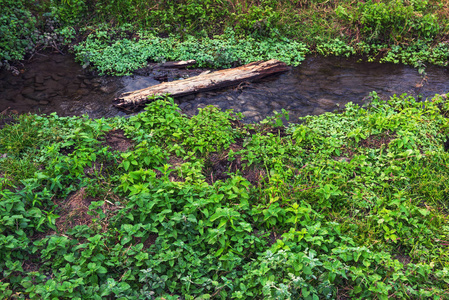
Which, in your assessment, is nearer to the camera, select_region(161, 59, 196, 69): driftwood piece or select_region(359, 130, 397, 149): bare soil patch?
select_region(359, 130, 397, 149): bare soil patch

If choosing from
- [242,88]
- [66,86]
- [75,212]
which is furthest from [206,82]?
[75,212]

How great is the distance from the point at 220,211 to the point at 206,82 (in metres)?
4.59

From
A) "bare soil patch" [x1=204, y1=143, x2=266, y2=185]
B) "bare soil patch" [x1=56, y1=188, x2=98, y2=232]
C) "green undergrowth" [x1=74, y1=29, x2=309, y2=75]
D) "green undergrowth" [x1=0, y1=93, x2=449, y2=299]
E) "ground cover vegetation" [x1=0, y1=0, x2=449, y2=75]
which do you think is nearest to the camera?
"green undergrowth" [x1=0, y1=93, x2=449, y2=299]

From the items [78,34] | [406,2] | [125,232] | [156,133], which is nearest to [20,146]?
[156,133]

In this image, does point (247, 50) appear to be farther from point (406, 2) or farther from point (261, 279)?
point (261, 279)

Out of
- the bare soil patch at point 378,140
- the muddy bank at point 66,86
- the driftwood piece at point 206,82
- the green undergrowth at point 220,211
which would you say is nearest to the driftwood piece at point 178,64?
the muddy bank at point 66,86

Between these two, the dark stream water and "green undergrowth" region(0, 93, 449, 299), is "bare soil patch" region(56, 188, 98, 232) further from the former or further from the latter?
the dark stream water

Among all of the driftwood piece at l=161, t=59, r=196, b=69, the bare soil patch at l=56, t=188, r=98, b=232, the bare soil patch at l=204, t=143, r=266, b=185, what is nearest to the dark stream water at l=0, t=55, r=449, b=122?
the driftwood piece at l=161, t=59, r=196, b=69

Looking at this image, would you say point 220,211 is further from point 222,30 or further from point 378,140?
point 222,30

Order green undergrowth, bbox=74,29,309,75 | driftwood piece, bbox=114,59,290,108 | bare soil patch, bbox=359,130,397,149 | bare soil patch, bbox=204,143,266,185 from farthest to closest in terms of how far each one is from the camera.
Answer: green undergrowth, bbox=74,29,309,75 → driftwood piece, bbox=114,59,290,108 → bare soil patch, bbox=359,130,397,149 → bare soil patch, bbox=204,143,266,185

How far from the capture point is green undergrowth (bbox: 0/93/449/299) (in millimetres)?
3285

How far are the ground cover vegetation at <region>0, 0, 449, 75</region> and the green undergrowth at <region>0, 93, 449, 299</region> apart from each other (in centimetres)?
386

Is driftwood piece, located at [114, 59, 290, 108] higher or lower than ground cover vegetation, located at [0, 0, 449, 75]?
lower

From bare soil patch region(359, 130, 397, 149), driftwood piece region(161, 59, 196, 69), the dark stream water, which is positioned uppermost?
driftwood piece region(161, 59, 196, 69)
